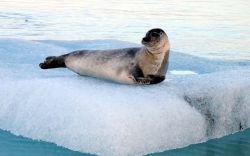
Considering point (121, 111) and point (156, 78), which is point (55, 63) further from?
point (121, 111)

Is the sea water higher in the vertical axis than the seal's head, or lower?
lower

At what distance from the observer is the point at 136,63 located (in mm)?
4305

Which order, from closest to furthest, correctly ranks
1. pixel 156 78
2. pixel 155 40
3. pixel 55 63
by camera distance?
pixel 155 40
pixel 156 78
pixel 55 63

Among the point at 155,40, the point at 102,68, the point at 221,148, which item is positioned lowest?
the point at 221,148

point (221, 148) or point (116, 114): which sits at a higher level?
point (116, 114)

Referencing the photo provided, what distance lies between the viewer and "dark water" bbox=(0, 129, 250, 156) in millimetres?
3600

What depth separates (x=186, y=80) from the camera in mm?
4590

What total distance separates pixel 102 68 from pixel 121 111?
0.87 m

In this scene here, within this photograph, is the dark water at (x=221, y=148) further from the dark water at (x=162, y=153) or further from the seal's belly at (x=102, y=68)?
the seal's belly at (x=102, y=68)

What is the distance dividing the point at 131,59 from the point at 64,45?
3.69 metres

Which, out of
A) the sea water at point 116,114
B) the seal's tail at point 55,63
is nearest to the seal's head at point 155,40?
the sea water at point 116,114

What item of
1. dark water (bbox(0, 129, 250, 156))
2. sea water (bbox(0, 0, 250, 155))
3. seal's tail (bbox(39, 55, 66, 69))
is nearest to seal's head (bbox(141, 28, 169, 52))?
sea water (bbox(0, 0, 250, 155))

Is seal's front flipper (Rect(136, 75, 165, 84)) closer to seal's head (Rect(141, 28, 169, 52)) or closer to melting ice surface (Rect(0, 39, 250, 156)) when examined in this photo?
melting ice surface (Rect(0, 39, 250, 156))

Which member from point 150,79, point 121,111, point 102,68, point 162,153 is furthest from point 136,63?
point 162,153
